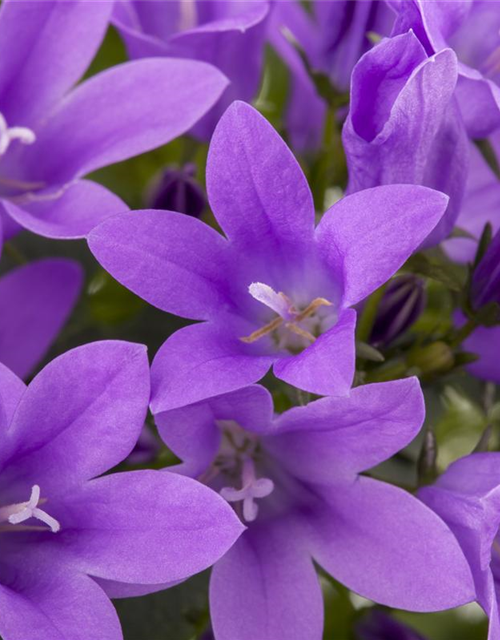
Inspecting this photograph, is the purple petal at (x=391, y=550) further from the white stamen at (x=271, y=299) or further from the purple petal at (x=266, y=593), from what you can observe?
the white stamen at (x=271, y=299)

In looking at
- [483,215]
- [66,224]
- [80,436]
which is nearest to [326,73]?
[483,215]

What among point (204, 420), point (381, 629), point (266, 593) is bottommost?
point (381, 629)

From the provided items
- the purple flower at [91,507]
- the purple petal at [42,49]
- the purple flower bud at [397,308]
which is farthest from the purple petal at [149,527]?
the purple petal at [42,49]

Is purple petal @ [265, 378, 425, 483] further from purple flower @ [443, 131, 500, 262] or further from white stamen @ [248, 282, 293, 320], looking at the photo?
purple flower @ [443, 131, 500, 262]

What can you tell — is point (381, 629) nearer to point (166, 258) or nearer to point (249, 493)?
point (249, 493)

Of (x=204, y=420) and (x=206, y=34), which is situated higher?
(x=206, y=34)

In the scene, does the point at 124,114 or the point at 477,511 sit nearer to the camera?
the point at 477,511

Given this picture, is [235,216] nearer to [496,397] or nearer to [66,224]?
→ [66,224]

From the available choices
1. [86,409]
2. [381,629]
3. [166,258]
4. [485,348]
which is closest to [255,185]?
[166,258]
